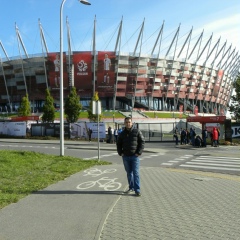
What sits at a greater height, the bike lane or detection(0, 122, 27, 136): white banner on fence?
detection(0, 122, 27, 136): white banner on fence

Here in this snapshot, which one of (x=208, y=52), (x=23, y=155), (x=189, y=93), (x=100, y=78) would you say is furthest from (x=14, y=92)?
(x=23, y=155)

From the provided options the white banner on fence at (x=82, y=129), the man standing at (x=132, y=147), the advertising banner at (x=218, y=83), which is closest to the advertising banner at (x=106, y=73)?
the advertising banner at (x=218, y=83)

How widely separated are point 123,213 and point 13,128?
35.4 m

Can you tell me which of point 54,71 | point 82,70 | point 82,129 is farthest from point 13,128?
point 54,71

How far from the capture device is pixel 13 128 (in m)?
38.8

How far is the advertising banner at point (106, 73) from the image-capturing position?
7869 centimetres

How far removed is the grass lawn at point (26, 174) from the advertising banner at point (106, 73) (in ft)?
219

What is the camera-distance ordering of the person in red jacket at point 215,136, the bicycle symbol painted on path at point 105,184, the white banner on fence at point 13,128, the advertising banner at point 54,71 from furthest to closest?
the advertising banner at point 54,71 < the white banner on fence at point 13,128 < the person in red jacket at point 215,136 < the bicycle symbol painted on path at point 105,184

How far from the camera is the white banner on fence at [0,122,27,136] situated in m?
38.1

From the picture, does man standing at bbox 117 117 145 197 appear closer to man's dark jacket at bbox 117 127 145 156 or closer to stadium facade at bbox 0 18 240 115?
man's dark jacket at bbox 117 127 145 156

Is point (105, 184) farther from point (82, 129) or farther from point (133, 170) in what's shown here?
point (82, 129)

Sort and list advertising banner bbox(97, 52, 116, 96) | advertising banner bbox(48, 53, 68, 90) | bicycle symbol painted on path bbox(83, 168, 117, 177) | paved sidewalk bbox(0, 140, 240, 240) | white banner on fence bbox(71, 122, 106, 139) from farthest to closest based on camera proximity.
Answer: advertising banner bbox(97, 52, 116, 96), advertising banner bbox(48, 53, 68, 90), white banner on fence bbox(71, 122, 106, 139), bicycle symbol painted on path bbox(83, 168, 117, 177), paved sidewalk bbox(0, 140, 240, 240)

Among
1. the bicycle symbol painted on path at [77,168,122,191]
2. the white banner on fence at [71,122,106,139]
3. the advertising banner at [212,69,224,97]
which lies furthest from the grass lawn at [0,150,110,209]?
the advertising banner at [212,69,224,97]

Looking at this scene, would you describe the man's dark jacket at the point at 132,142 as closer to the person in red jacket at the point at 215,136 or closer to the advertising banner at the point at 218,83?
the person in red jacket at the point at 215,136
